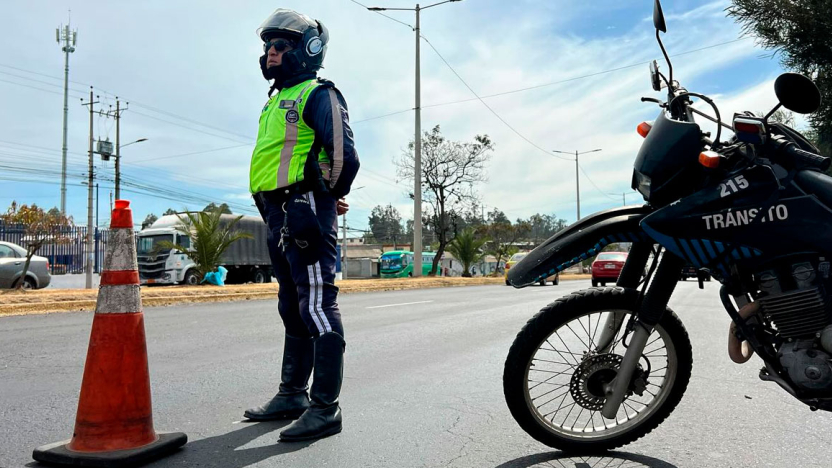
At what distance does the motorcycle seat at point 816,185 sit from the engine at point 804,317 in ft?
0.74

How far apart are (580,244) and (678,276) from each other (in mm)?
433

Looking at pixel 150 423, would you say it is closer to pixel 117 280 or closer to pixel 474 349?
pixel 117 280

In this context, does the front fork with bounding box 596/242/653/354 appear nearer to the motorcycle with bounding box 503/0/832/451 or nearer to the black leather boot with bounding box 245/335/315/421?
the motorcycle with bounding box 503/0/832/451

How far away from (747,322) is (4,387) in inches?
167

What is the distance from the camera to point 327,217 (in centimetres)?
311

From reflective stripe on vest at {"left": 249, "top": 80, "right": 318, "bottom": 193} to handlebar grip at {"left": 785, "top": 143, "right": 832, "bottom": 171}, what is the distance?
2.07 m

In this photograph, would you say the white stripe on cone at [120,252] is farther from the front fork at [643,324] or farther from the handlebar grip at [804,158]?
the handlebar grip at [804,158]

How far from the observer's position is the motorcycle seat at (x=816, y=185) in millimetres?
2289

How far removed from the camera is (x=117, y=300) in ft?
9.13

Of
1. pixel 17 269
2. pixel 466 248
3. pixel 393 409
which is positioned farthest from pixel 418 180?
pixel 393 409

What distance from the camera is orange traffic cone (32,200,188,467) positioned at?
2.54 metres

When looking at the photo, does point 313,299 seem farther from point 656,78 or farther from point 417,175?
point 417,175

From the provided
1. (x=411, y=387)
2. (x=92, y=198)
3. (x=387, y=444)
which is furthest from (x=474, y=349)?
(x=92, y=198)

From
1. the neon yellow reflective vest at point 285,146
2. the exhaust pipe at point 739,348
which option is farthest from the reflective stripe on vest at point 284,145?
the exhaust pipe at point 739,348
